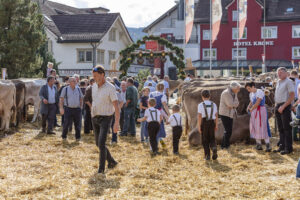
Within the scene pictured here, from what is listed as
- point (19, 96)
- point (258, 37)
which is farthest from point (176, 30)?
point (19, 96)

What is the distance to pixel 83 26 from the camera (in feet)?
146

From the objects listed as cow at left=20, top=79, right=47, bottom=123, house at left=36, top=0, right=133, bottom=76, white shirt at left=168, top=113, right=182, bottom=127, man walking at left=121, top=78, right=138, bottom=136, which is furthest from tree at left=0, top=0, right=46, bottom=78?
white shirt at left=168, top=113, right=182, bottom=127

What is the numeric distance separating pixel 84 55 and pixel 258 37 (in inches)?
945

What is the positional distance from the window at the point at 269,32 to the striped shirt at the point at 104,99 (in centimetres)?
5012

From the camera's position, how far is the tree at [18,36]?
24.8 m

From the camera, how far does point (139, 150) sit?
11.6 meters

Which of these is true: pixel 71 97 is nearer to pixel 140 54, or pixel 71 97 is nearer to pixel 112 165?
pixel 112 165

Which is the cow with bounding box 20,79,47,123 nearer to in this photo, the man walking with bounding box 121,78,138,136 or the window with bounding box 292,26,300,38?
the man walking with bounding box 121,78,138,136

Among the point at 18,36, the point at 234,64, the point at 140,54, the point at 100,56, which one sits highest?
the point at 18,36

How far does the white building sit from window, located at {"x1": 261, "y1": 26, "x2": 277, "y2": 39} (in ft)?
27.0

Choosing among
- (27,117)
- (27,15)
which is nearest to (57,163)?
(27,117)

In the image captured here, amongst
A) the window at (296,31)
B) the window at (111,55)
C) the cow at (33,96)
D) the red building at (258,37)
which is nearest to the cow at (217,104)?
the cow at (33,96)

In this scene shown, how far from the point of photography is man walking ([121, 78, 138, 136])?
44.8 ft

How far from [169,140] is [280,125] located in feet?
12.1
